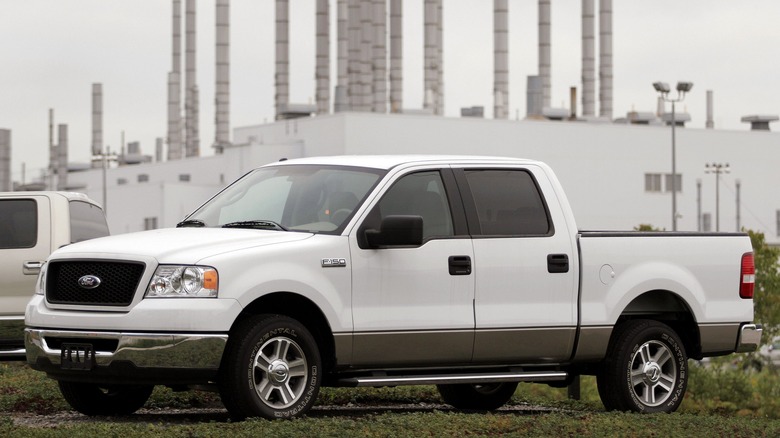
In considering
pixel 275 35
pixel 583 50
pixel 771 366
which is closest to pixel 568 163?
pixel 583 50

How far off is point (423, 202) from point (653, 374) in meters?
2.60

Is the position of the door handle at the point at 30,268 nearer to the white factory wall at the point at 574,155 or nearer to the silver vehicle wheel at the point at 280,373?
the silver vehicle wheel at the point at 280,373

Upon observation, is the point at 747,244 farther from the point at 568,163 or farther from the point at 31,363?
the point at 568,163

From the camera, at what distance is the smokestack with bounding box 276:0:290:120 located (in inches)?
3563

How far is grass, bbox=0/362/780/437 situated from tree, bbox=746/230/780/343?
816 inches

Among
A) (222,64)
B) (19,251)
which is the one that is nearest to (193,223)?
(19,251)

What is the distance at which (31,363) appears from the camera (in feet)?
33.8

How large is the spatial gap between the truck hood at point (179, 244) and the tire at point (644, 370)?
10.1ft

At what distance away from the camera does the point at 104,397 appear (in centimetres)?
1129

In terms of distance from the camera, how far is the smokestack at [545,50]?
88312 millimetres

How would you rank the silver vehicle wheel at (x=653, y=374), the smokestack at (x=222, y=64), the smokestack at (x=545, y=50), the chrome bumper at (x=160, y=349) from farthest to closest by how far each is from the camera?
the smokestack at (x=222, y=64) → the smokestack at (x=545, y=50) → the silver vehicle wheel at (x=653, y=374) → the chrome bumper at (x=160, y=349)

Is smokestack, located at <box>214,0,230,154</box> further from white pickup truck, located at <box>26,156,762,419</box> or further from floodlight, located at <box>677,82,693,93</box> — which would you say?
white pickup truck, located at <box>26,156,762,419</box>

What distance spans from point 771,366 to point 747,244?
708 inches

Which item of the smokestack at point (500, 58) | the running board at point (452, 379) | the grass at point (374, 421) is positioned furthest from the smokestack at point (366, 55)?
the running board at point (452, 379)
